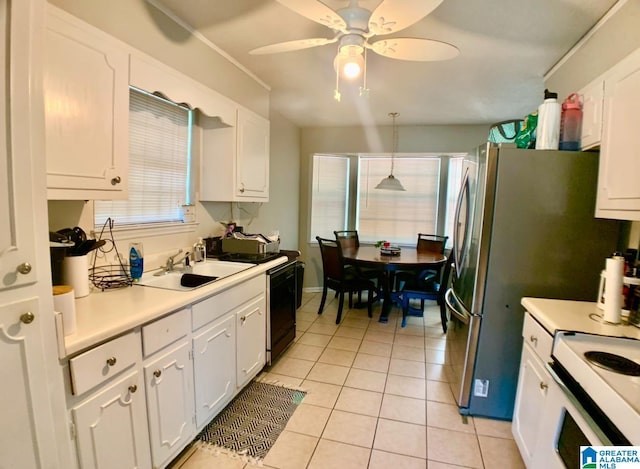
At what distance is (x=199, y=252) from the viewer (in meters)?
2.47

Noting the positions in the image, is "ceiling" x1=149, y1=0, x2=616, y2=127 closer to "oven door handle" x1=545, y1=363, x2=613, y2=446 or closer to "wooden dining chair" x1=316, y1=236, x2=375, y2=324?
"wooden dining chair" x1=316, y1=236, x2=375, y2=324

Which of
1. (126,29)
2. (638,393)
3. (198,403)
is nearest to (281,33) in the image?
(126,29)

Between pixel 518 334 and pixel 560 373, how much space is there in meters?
0.91

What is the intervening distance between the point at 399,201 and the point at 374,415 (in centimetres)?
335

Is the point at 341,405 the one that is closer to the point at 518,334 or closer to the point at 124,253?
the point at 518,334

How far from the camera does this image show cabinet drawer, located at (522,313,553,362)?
5.08 feet

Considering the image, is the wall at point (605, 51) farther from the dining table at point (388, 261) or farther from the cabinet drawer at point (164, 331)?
the cabinet drawer at point (164, 331)

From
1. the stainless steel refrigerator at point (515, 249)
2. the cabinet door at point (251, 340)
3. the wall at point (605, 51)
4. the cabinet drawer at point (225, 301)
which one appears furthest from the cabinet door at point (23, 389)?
the wall at point (605, 51)

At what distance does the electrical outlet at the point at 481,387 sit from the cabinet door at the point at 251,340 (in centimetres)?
150

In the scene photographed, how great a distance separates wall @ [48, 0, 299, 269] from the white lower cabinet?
2242 millimetres

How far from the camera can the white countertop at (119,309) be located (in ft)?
3.91

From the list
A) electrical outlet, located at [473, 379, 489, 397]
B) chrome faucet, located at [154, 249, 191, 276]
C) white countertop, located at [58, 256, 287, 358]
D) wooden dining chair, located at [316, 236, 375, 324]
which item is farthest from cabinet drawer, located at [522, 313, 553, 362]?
wooden dining chair, located at [316, 236, 375, 324]

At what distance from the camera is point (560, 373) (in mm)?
1299

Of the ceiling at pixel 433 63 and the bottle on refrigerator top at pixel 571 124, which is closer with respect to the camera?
the ceiling at pixel 433 63
